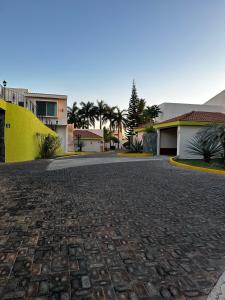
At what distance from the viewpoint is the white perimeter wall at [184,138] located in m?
17.2

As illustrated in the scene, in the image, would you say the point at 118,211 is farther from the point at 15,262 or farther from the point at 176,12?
the point at 176,12

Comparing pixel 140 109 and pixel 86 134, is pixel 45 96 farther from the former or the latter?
pixel 140 109

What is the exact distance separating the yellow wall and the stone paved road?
7.59 metres

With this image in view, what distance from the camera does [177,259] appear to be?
246 centimetres

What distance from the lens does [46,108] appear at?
2484cm

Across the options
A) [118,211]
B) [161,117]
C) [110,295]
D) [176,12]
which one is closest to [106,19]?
[176,12]

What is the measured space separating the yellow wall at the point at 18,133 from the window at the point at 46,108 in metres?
10.3

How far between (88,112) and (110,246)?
5050 cm

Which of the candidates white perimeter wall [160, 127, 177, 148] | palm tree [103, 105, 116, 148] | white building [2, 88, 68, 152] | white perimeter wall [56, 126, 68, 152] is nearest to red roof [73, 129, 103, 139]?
palm tree [103, 105, 116, 148]

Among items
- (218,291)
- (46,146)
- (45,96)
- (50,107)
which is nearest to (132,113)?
(50,107)

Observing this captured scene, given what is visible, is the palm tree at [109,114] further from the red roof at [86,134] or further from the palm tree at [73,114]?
the red roof at [86,134]

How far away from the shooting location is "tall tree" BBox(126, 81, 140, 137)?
48938 mm

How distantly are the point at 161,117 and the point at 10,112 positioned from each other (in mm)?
23496

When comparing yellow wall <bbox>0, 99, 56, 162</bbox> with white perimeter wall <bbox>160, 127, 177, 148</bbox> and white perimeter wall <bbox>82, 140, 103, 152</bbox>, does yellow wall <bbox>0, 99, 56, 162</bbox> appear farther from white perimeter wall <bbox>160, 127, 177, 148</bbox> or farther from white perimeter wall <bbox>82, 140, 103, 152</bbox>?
white perimeter wall <bbox>82, 140, 103, 152</bbox>
